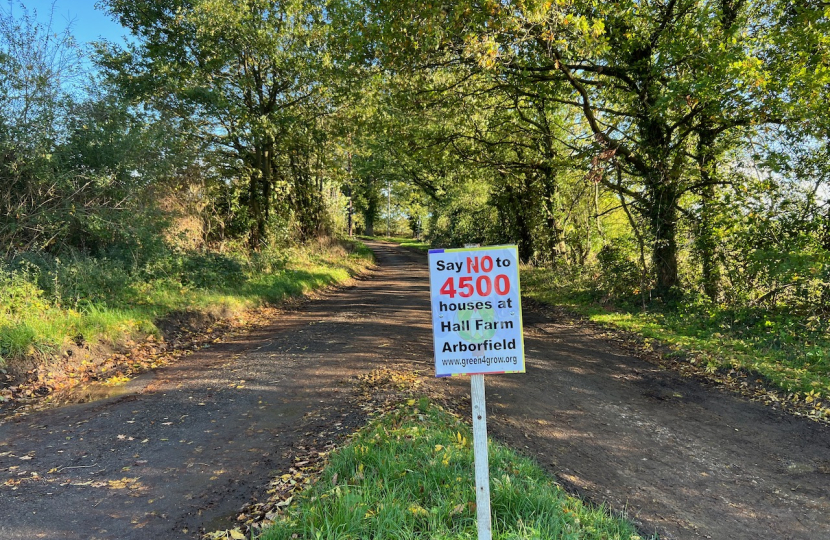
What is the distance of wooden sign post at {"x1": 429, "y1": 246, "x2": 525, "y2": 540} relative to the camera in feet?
9.18

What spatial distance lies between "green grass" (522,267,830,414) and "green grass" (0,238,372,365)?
8.92 metres

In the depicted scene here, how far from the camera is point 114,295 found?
859 centimetres

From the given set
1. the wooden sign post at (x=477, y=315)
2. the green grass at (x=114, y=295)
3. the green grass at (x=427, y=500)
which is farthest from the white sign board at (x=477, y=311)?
the green grass at (x=114, y=295)

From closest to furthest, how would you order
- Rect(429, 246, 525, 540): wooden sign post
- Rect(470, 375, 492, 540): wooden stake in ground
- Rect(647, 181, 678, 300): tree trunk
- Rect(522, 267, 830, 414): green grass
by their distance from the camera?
Rect(470, 375, 492, 540): wooden stake in ground
Rect(429, 246, 525, 540): wooden sign post
Rect(522, 267, 830, 414): green grass
Rect(647, 181, 678, 300): tree trunk

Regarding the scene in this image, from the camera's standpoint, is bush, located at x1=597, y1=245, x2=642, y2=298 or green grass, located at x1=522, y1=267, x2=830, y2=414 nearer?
green grass, located at x1=522, y1=267, x2=830, y2=414

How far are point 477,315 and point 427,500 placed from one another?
54.9 inches

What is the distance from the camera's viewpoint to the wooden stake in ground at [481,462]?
8.61ft

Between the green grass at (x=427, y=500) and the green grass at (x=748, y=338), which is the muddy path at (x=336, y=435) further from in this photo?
the green grass at (x=748, y=338)

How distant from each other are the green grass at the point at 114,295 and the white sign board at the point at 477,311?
6.43 meters

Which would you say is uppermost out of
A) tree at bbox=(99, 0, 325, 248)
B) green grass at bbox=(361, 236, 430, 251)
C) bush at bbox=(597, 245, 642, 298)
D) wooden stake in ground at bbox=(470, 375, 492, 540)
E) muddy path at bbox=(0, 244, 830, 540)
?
tree at bbox=(99, 0, 325, 248)

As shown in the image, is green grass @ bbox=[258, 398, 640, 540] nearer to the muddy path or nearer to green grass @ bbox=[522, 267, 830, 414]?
the muddy path

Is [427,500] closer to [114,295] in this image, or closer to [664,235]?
[114,295]

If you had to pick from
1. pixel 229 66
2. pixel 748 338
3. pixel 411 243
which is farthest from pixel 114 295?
pixel 411 243

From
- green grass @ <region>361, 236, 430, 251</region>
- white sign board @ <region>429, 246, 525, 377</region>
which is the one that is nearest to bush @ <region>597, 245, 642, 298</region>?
white sign board @ <region>429, 246, 525, 377</region>
